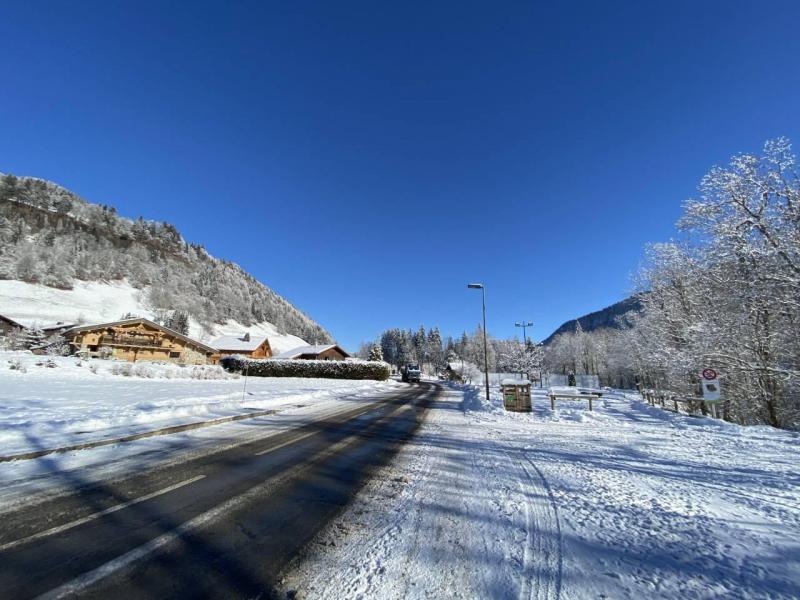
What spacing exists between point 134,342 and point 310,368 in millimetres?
22133

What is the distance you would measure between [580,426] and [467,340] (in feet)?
406

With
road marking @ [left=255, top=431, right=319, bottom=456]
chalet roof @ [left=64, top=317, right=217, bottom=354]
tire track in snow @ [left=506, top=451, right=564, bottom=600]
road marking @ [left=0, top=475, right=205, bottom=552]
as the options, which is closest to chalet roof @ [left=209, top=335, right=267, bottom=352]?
chalet roof @ [left=64, top=317, right=217, bottom=354]

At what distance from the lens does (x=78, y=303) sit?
78.4 m

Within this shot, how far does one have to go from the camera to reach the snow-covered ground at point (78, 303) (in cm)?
6556

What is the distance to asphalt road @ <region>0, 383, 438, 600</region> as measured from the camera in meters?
2.93

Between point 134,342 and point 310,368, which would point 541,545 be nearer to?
point 310,368

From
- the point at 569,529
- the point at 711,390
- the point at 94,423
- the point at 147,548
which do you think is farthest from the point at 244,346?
the point at 569,529

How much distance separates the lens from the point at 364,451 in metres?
8.48

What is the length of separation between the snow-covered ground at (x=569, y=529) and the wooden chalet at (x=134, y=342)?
157 ft

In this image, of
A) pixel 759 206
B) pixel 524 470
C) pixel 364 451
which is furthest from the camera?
pixel 759 206

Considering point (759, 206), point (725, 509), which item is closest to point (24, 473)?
point (725, 509)

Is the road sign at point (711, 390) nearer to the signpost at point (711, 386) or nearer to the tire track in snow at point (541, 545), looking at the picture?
the signpost at point (711, 386)

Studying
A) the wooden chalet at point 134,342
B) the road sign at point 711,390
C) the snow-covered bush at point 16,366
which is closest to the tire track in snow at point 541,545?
the road sign at point 711,390

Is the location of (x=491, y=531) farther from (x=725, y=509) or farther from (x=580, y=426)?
(x=580, y=426)
